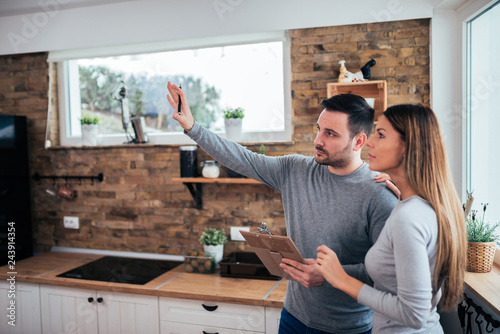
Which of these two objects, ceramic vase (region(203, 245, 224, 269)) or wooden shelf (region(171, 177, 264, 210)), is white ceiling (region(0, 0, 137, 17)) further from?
ceramic vase (region(203, 245, 224, 269))

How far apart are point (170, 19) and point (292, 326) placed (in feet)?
7.18

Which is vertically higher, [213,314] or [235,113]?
[235,113]

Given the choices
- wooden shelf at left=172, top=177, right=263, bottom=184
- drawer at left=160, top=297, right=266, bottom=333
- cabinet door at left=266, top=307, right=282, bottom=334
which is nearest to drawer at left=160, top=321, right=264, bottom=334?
drawer at left=160, top=297, right=266, bottom=333

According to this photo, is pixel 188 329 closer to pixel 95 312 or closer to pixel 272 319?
pixel 272 319

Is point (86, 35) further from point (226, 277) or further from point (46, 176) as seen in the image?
point (226, 277)

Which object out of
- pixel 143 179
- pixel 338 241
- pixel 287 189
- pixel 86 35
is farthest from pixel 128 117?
pixel 338 241

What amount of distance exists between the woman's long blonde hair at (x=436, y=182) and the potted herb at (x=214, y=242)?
5.68ft

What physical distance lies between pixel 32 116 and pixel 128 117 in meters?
0.84

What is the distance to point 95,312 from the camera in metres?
2.54

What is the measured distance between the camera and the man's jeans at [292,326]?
5.00 feet

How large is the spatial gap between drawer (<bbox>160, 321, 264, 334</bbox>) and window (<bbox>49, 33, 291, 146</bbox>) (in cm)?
124

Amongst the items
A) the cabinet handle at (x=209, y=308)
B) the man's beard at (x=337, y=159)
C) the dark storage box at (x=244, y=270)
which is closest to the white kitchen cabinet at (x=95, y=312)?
the cabinet handle at (x=209, y=308)

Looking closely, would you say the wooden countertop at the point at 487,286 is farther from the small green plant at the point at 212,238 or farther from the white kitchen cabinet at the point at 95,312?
the white kitchen cabinet at the point at 95,312

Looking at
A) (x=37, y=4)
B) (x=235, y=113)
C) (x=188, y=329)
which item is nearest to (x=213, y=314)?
(x=188, y=329)
